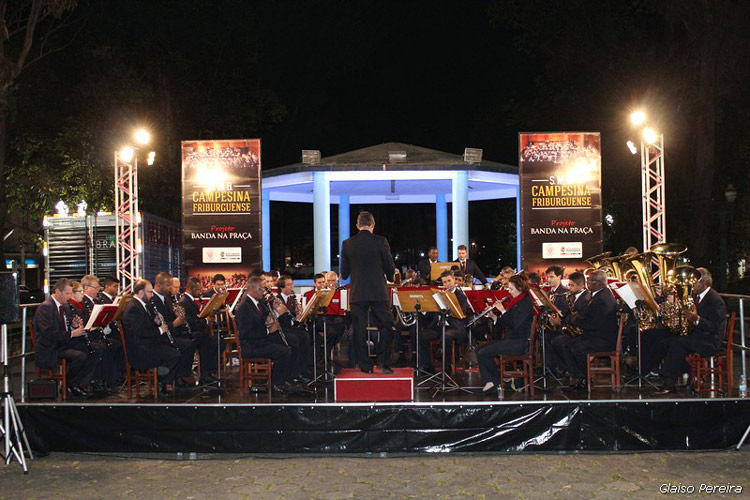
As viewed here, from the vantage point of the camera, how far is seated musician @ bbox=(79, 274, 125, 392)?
947cm

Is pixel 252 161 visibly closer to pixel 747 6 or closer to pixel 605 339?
pixel 605 339

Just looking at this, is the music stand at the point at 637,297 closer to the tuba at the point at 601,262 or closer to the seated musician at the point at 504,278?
the seated musician at the point at 504,278

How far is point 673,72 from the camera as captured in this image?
23.5 meters

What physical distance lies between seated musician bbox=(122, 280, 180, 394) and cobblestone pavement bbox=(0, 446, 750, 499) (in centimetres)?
123

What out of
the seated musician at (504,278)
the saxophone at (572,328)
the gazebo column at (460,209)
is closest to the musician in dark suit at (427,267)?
the seated musician at (504,278)

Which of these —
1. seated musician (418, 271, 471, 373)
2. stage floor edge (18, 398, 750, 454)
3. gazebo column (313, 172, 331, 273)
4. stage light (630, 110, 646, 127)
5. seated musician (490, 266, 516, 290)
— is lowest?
stage floor edge (18, 398, 750, 454)

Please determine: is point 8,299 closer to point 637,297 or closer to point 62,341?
point 62,341

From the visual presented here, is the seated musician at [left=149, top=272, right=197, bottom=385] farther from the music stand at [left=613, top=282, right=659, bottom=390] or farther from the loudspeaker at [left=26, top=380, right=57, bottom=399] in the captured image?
the music stand at [left=613, top=282, right=659, bottom=390]

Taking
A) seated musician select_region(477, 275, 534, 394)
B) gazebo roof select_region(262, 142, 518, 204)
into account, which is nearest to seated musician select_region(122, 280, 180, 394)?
seated musician select_region(477, 275, 534, 394)

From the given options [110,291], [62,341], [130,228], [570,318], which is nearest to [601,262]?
[570,318]

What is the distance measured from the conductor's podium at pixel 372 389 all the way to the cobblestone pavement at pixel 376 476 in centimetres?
59

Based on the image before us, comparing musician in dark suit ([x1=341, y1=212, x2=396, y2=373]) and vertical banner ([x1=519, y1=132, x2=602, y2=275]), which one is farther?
vertical banner ([x1=519, y1=132, x2=602, y2=275])

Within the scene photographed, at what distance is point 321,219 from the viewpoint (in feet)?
57.5

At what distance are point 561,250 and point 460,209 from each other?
9.31 feet
